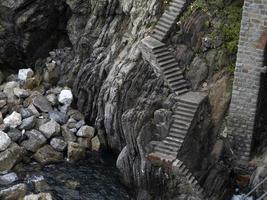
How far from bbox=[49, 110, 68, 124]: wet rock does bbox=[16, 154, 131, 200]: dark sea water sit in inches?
123

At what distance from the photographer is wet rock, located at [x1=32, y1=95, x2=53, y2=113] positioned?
33.7 metres

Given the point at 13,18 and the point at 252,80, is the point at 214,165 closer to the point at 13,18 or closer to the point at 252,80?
the point at 252,80

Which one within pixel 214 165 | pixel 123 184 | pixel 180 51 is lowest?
pixel 123 184

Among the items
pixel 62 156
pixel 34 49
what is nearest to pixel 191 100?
pixel 62 156

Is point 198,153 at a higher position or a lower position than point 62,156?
higher

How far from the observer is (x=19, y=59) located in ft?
125

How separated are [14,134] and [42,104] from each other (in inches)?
126

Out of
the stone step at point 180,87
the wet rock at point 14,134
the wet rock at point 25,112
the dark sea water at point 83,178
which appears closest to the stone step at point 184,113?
the stone step at point 180,87

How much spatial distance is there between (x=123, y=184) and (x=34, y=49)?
13188 mm

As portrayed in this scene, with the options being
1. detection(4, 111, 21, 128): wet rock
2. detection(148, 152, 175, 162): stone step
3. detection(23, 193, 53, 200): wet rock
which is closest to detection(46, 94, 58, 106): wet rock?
detection(4, 111, 21, 128): wet rock

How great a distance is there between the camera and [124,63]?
30.8 m

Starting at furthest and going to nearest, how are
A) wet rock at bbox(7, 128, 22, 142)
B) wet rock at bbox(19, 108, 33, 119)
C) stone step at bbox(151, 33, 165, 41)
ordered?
wet rock at bbox(19, 108, 33, 119) < wet rock at bbox(7, 128, 22, 142) < stone step at bbox(151, 33, 165, 41)

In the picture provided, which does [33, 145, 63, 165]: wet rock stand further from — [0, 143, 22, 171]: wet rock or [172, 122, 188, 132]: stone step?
[172, 122, 188, 132]: stone step

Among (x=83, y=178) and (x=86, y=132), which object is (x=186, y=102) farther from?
(x=86, y=132)
